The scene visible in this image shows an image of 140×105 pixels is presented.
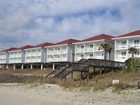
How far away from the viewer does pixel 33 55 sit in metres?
101

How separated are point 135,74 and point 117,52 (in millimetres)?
22401

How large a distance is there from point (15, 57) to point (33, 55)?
41.5ft

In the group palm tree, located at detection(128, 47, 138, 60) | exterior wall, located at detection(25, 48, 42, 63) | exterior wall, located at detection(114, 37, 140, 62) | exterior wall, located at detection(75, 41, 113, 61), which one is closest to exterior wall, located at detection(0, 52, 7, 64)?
exterior wall, located at detection(25, 48, 42, 63)

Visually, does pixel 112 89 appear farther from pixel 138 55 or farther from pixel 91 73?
pixel 138 55

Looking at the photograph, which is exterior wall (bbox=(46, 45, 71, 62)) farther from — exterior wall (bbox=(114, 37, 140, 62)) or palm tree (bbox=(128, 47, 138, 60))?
palm tree (bbox=(128, 47, 138, 60))

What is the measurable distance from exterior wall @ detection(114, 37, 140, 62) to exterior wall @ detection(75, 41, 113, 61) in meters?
5.16

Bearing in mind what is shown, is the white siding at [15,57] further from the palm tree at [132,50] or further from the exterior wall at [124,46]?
the palm tree at [132,50]

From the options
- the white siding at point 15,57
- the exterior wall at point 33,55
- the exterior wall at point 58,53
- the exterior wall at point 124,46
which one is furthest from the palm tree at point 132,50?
the white siding at point 15,57

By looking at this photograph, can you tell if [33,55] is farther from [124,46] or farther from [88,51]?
[124,46]

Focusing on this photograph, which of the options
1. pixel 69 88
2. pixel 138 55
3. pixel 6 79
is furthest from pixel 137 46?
pixel 69 88

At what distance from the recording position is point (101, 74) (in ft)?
166

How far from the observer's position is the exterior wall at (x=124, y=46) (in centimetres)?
6400

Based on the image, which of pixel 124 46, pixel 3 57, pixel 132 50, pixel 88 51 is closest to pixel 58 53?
pixel 88 51

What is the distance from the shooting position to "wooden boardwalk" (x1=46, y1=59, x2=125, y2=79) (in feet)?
156
